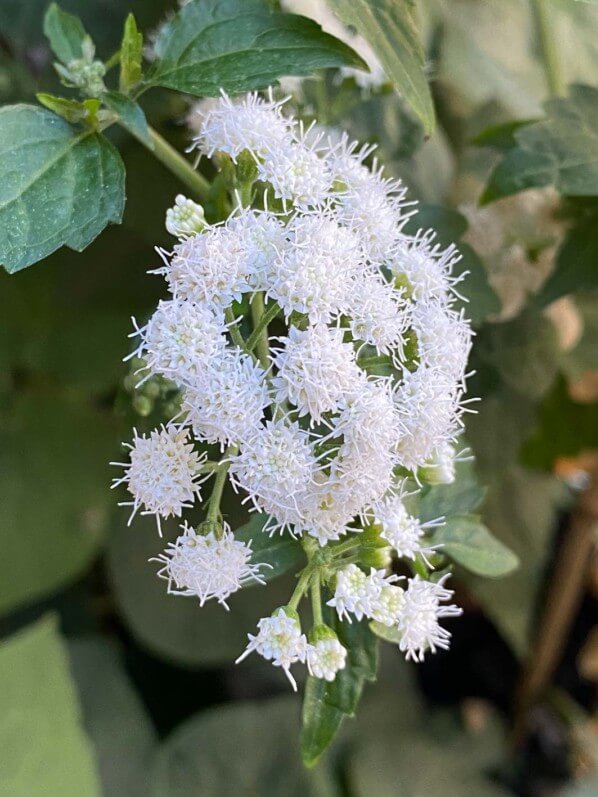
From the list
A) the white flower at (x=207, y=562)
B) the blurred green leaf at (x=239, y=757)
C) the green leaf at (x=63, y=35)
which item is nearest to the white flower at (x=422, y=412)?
the white flower at (x=207, y=562)

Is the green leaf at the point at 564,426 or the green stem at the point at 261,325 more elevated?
the green stem at the point at 261,325

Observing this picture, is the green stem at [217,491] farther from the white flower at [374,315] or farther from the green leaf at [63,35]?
the green leaf at [63,35]

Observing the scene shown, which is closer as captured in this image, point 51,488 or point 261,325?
Result: point 261,325

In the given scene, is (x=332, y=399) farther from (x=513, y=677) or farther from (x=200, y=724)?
(x=513, y=677)

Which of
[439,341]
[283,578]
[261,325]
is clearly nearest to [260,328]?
[261,325]

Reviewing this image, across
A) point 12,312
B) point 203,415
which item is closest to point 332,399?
point 203,415

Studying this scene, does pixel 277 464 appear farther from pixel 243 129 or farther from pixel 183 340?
pixel 243 129
